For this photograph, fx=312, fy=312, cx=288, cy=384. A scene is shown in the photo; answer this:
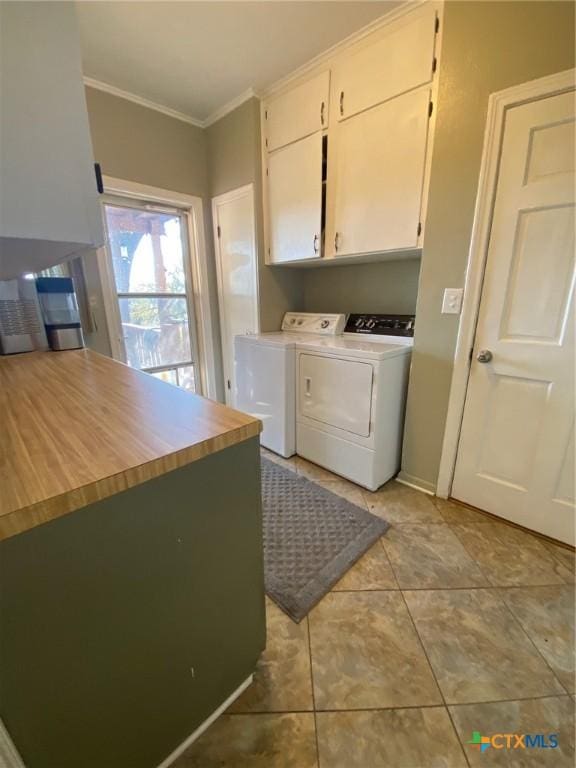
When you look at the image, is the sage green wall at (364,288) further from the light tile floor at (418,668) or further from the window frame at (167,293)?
the light tile floor at (418,668)

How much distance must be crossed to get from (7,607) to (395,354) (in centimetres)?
182

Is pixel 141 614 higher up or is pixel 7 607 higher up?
pixel 7 607

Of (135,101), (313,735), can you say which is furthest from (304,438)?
(135,101)

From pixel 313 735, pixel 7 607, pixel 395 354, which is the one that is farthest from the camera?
pixel 395 354

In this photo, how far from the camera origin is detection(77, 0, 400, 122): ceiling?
5.13 ft

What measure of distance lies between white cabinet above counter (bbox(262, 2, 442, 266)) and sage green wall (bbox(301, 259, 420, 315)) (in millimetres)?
179

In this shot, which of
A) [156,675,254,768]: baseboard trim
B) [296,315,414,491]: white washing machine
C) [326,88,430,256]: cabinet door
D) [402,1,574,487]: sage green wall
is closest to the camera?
[156,675,254,768]: baseboard trim

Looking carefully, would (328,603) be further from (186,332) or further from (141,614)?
(186,332)

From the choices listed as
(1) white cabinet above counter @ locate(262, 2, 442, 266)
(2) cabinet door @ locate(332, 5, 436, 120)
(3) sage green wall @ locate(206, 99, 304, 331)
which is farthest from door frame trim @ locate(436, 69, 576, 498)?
(3) sage green wall @ locate(206, 99, 304, 331)

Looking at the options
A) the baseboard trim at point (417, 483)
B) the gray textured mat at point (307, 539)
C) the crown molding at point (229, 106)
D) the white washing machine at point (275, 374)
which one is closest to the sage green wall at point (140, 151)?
the crown molding at point (229, 106)

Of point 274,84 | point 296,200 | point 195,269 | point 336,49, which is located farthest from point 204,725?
point 274,84

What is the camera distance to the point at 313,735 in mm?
916

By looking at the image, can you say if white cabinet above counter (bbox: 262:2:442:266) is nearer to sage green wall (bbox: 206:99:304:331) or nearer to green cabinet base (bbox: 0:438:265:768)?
sage green wall (bbox: 206:99:304:331)

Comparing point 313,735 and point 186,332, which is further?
point 186,332
